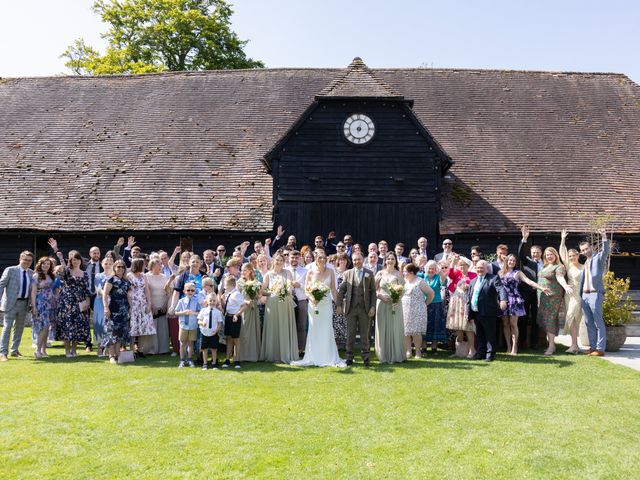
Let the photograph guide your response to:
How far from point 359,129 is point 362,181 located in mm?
1624

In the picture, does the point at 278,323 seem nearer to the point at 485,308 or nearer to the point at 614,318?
the point at 485,308

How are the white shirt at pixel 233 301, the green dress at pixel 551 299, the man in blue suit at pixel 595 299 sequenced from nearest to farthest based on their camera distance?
the white shirt at pixel 233 301, the man in blue suit at pixel 595 299, the green dress at pixel 551 299

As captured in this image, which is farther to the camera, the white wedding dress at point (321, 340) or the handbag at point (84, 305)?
the handbag at point (84, 305)

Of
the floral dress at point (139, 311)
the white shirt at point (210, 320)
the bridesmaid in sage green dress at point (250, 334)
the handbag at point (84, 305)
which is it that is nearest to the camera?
the white shirt at point (210, 320)

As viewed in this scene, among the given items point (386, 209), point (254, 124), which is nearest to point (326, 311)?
point (386, 209)

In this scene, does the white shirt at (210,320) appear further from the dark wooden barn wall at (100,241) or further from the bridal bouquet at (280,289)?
the dark wooden barn wall at (100,241)

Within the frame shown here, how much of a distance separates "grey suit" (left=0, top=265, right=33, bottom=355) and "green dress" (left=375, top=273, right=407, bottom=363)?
6772mm

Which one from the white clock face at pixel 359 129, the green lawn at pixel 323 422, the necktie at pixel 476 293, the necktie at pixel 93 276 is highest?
the white clock face at pixel 359 129

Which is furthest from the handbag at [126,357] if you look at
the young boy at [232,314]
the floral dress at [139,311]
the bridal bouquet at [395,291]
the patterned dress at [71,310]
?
the bridal bouquet at [395,291]

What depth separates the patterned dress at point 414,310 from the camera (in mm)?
10344

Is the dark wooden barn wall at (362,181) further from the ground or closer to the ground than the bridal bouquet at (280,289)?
further from the ground

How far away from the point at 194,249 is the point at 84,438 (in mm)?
12176

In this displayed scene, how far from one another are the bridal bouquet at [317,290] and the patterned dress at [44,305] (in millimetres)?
5106

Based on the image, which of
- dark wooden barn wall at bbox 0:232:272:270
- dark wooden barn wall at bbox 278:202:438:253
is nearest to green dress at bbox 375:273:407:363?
dark wooden barn wall at bbox 278:202:438:253
